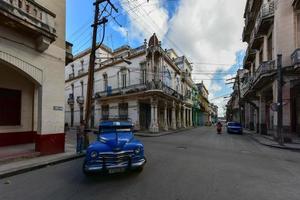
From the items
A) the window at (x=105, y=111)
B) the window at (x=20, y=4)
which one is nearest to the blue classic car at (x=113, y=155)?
the window at (x=20, y=4)

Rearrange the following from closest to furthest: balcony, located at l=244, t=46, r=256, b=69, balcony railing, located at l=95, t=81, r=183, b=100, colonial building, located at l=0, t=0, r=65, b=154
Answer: colonial building, located at l=0, t=0, r=65, b=154 < balcony railing, located at l=95, t=81, r=183, b=100 < balcony, located at l=244, t=46, r=256, b=69

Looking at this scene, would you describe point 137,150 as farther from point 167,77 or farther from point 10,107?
point 167,77

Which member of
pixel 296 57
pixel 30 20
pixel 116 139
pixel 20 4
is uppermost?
pixel 20 4

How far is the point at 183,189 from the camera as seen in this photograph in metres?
5.37

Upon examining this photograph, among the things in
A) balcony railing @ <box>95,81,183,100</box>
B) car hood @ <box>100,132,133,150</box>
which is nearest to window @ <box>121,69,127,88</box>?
balcony railing @ <box>95,81,183,100</box>

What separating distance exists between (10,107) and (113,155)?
8.23 meters

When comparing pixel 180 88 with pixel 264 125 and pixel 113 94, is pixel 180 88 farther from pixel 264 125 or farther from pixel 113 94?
pixel 264 125

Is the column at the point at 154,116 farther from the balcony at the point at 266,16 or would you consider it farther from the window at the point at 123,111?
the balcony at the point at 266,16

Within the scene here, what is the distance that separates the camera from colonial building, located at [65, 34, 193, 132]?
24859 mm

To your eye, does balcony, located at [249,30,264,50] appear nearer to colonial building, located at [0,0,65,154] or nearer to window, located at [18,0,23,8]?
colonial building, located at [0,0,65,154]

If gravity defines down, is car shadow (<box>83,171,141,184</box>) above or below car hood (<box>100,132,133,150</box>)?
below

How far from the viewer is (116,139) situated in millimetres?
6664

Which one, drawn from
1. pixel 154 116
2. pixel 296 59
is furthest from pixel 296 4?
pixel 154 116

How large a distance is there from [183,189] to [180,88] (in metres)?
31.9
